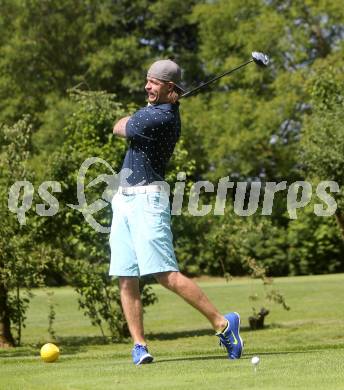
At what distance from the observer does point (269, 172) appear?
39.8m

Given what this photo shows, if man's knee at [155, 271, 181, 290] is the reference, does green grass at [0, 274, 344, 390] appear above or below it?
below

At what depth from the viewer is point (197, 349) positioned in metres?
11.5

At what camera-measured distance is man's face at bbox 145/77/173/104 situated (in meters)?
7.39

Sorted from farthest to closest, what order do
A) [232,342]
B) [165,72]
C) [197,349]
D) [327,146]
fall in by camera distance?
1. [327,146]
2. [197,349]
3. [165,72]
4. [232,342]

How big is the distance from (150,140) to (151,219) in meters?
0.57

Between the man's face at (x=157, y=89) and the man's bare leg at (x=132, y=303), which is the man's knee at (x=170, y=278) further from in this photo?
the man's face at (x=157, y=89)

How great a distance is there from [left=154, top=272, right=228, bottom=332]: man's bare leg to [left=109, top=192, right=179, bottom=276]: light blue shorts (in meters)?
0.07

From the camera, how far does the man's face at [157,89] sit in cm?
739

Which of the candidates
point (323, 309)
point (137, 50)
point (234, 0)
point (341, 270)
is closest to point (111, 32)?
point (137, 50)

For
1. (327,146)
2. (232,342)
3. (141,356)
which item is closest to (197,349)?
(232,342)

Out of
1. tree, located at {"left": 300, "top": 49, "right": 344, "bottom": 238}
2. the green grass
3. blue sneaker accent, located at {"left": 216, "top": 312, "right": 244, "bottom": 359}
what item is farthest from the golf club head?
tree, located at {"left": 300, "top": 49, "right": 344, "bottom": 238}

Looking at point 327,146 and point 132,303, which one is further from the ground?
point 327,146

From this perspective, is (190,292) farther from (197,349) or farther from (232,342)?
(197,349)

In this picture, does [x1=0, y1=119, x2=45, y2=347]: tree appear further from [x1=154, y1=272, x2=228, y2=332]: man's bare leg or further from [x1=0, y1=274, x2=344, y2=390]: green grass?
A: [x1=154, y1=272, x2=228, y2=332]: man's bare leg
